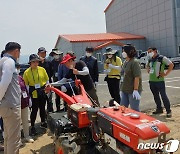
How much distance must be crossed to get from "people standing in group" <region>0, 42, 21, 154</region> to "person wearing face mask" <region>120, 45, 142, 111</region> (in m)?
2.01

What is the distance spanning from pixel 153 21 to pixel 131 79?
26352mm

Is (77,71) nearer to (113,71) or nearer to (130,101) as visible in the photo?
(130,101)

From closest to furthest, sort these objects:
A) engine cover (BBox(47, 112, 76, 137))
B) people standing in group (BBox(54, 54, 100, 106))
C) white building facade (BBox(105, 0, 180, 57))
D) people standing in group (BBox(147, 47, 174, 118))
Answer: engine cover (BBox(47, 112, 76, 137))
people standing in group (BBox(54, 54, 100, 106))
people standing in group (BBox(147, 47, 174, 118))
white building facade (BBox(105, 0, 180, 57))

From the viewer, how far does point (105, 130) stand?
293cm

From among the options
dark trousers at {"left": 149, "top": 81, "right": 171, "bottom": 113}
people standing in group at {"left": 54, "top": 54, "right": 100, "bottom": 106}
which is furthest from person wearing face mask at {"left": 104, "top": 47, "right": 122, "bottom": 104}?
people standing in group at {"left": 54, "top": 54, "right": 100, "bottom": 106}

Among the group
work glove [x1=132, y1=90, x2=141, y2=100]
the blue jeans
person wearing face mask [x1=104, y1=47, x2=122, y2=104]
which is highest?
person wearing face mask [x1=104, y1=47, x2=122, y2=104]

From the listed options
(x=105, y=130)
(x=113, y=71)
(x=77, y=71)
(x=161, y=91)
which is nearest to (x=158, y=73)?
(x=161, y=91)

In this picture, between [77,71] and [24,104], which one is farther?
[24,104]

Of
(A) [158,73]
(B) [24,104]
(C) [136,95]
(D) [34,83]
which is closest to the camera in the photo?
(C) [136,95]

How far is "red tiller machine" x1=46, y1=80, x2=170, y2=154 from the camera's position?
8.14 ft

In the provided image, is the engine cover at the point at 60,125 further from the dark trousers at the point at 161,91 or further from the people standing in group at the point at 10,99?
the dark trousers at the point at 161,91

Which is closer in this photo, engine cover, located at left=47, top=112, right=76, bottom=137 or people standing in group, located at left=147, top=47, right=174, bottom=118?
engine cover, located at left=47, top=112, right=76, bottom=137

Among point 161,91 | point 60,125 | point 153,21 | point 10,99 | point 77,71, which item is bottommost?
point 60,125

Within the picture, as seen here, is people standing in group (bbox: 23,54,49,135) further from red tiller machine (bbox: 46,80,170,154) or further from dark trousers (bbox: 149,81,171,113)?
dark trousers (bbox: 149,81,171,113)
